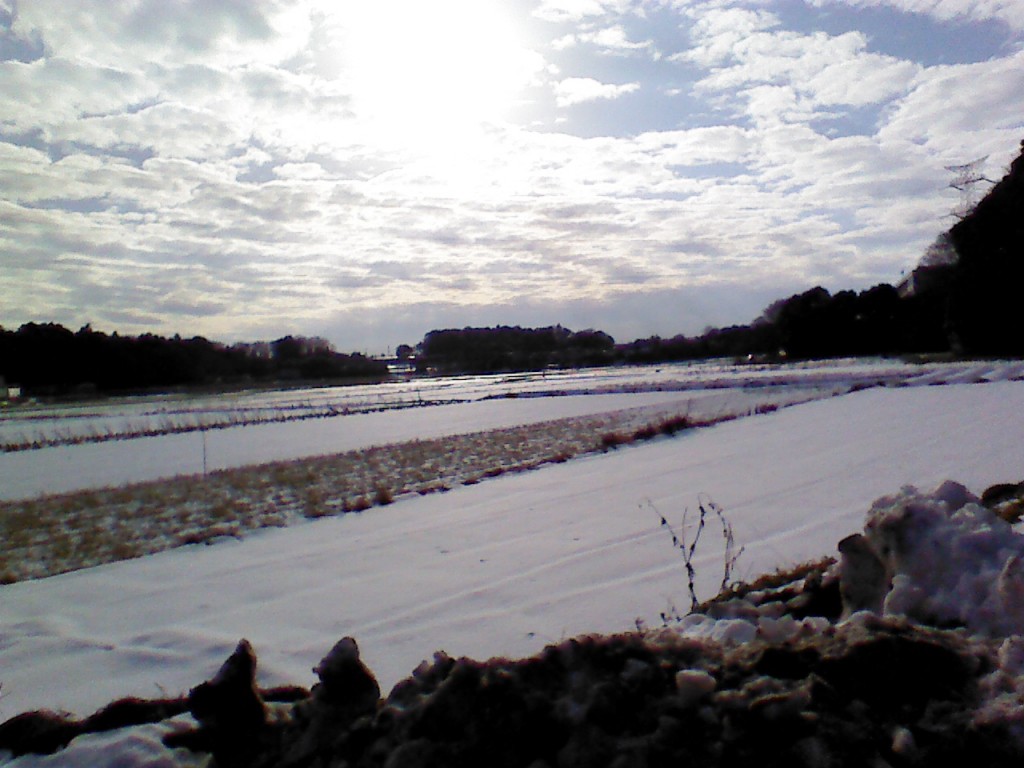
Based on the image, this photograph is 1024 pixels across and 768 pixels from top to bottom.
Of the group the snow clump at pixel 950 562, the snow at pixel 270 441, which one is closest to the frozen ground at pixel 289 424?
the snow at pixel 270 441

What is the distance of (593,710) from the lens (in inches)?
97.6

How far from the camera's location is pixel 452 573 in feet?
26.8

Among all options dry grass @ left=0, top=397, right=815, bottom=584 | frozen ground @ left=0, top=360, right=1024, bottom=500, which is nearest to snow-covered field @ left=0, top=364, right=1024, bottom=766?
dry grass @ left=0, top=397, right=815, bottom=584

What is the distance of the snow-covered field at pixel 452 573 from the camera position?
5949 millimetres

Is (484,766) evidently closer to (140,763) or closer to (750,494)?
(140,763)

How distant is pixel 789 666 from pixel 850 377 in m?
44.5

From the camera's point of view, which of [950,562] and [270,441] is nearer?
[950,562]

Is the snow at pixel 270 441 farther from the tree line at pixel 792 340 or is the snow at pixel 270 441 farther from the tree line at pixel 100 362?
the tree line at pixel 100 362

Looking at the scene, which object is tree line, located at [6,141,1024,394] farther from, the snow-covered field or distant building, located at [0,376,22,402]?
the snow-covered field

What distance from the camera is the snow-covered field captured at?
5949mm

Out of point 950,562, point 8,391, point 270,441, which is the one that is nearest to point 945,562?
point 950,562

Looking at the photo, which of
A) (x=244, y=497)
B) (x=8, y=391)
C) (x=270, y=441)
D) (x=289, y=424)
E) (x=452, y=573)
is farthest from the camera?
(x=8, y=391)

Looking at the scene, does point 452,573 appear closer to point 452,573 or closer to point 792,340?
point 452,573

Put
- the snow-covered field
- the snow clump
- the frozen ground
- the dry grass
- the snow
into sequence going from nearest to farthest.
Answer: the snow clump < the snow-covered field < the dry grass < the snow < the frozen ground
